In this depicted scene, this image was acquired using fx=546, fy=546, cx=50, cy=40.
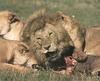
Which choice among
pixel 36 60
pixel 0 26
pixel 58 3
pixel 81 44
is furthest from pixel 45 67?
pixel 58 3

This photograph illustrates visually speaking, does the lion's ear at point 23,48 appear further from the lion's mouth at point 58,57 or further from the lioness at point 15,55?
the lion's mouth at point 58,57

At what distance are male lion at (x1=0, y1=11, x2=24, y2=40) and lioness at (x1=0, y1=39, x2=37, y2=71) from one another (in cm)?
117

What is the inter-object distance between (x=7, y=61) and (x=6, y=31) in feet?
5.91

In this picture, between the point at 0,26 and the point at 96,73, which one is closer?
the point at 96,73

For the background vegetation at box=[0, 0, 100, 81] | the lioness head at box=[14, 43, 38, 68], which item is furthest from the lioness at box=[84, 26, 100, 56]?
the background vegetation at box=[0, 0, 100, 81]

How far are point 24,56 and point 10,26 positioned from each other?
1.67 metres

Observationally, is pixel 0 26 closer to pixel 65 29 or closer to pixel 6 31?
pixel 6 31

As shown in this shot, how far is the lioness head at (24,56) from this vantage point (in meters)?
9.65

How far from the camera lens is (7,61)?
9414mm

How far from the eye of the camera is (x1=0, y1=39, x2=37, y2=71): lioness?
9320 mm

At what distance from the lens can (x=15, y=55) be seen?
9.61 m

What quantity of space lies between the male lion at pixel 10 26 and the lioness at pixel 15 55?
1.17 meters

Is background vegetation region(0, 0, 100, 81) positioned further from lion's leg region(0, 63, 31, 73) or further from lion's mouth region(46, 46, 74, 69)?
lion's leg region(0, 63, 31, 73)

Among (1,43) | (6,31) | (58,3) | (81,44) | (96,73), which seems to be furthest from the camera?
(58,3)
